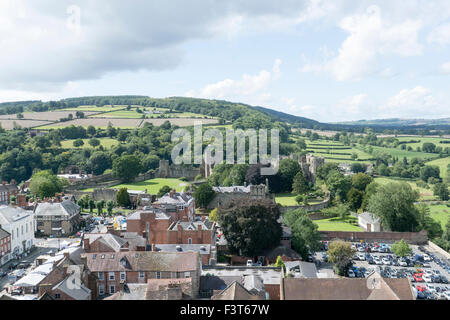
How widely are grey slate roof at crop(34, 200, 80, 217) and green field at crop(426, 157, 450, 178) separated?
73162 mm

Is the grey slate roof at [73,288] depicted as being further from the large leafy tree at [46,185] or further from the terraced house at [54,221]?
the large leafy tree at [46,185]

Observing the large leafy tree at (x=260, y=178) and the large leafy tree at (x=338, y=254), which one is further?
the large leafy tree at (x=260, y=178)

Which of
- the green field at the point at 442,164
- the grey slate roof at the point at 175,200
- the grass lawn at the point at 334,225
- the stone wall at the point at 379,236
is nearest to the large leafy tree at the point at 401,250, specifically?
the stone wall at the point at 379,236

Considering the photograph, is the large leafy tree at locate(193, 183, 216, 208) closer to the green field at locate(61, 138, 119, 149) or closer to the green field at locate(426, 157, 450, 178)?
the green field at locate(61, 138, 119, 149)

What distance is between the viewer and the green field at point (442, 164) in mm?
90762

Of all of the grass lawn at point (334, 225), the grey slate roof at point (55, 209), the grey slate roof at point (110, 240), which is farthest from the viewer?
the grass lawn at point (334, 225)

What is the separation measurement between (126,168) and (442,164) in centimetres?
7241

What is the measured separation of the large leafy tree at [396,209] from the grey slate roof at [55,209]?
105ft

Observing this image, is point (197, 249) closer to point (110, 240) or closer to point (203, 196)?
point (110, 240)

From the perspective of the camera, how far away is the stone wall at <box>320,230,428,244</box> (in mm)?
43781

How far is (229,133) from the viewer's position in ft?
302

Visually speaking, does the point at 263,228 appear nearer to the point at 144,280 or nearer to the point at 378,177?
the point at 144,280

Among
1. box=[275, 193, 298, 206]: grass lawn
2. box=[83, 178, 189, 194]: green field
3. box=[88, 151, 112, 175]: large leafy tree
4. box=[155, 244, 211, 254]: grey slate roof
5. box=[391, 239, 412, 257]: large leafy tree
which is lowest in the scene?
box=[391, 239, 412, 257]: large leafy tree

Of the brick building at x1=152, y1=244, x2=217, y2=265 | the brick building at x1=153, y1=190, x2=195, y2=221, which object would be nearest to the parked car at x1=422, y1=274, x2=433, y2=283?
the brick building at x1=152, y1=244, x2=217, y2=265
